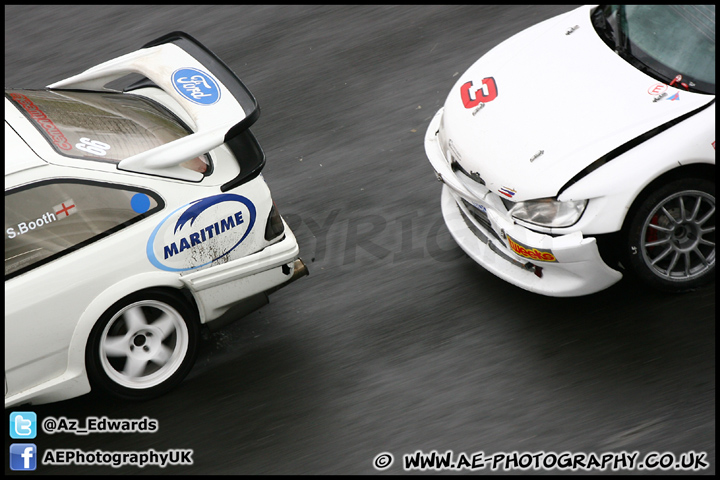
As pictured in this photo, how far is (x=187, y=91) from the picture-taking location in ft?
16.5

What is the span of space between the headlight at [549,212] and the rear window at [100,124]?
184cm

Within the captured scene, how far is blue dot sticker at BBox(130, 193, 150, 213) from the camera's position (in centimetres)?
454

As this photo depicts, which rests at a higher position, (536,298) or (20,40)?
(20,40)

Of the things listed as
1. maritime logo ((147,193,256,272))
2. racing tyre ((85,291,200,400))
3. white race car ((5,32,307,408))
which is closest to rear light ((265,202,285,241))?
white race car ((5,32,307,408))

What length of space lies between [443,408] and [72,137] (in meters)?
2.58

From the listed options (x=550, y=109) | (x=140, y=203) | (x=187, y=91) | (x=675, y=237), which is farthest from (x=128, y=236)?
(x=675, y=237)

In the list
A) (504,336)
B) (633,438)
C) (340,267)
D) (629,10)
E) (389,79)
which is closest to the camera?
(633,438)

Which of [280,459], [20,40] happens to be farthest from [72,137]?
[20,40]

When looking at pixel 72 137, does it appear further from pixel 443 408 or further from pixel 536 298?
pixel 536 298

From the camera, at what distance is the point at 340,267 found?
5.67 metres
